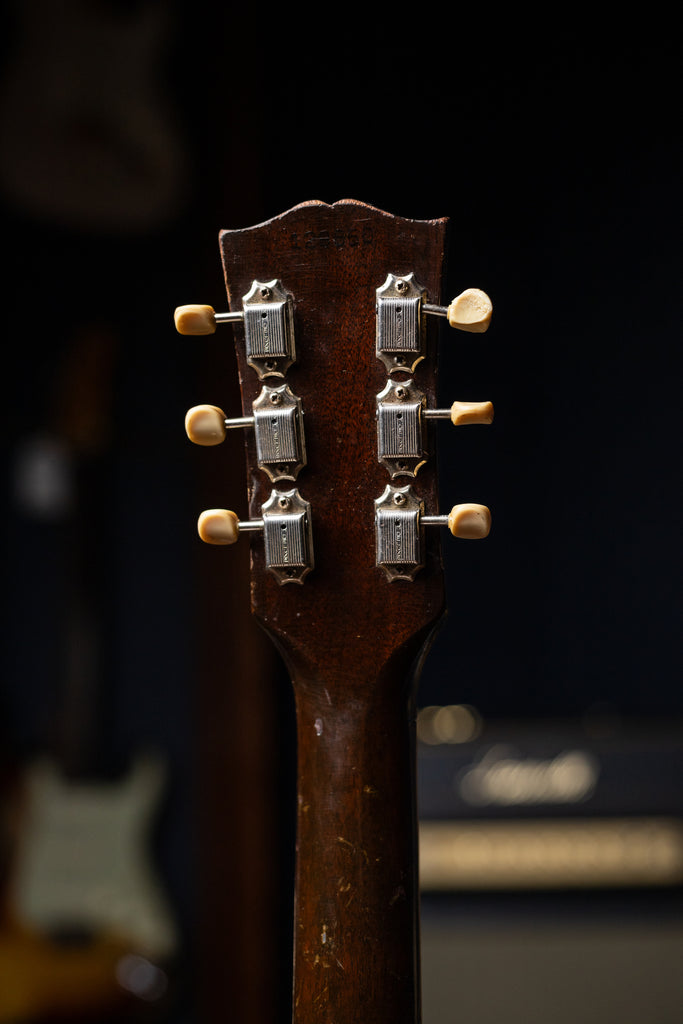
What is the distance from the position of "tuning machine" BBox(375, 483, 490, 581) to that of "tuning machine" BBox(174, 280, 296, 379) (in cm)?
9

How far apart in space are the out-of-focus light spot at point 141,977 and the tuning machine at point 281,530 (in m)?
1.40

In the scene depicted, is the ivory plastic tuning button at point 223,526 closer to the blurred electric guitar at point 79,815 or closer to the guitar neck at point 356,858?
the guitar neck at point 356,858

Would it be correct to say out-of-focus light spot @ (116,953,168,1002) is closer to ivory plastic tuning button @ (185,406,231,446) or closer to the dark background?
the dark background

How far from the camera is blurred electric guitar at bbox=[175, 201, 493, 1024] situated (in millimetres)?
601

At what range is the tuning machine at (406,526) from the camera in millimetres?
594

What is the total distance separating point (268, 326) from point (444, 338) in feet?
4.45

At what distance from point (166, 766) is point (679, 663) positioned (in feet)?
2.93

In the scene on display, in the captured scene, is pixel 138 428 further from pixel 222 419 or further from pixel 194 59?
pixel 222 419

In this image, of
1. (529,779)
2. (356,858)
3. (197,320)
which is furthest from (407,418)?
(529,779)

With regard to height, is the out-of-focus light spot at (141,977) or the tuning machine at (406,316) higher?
the tuning machine at (406,316)

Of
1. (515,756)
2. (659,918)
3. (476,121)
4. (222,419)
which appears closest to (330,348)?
(222,419)

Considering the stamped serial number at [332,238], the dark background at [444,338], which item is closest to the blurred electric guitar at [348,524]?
the stamped serial number at [332,238]

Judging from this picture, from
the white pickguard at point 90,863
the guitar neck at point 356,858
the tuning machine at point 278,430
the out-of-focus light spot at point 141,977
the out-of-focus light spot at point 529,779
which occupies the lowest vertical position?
the out-of-focus light spot at point 141,977

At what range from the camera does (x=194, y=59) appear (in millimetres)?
1998
